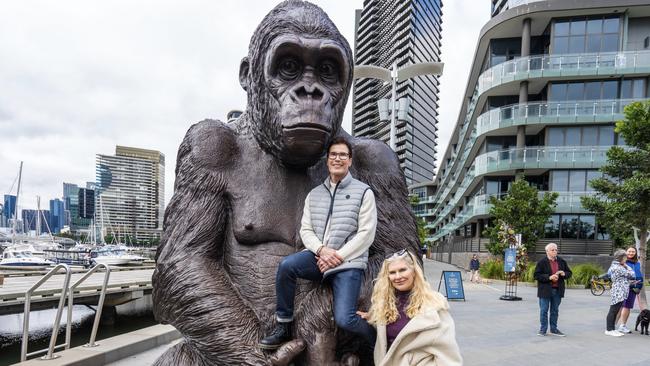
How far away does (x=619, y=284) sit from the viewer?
336 inches

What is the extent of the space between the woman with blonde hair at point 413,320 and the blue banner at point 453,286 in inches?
475

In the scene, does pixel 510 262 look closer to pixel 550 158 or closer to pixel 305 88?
pixel 550 158

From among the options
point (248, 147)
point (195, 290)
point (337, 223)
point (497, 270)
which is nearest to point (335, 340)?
point (337, 223)

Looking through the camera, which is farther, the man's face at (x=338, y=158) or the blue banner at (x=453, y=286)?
the blue banner at (x=453, y=286)

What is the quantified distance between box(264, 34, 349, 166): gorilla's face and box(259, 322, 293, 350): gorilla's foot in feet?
2.10

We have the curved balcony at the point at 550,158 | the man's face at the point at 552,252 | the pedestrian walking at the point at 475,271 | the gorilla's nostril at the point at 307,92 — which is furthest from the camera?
the curved balcony at the point at 550,158

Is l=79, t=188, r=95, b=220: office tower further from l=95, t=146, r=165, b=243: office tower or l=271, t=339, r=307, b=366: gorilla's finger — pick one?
l=271, t=339, r=307, b=366: gorilla's finger

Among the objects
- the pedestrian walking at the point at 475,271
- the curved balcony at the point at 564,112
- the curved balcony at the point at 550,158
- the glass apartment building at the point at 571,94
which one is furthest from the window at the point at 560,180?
the pedestrian walking at the point at 475,271

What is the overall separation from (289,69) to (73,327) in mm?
14898

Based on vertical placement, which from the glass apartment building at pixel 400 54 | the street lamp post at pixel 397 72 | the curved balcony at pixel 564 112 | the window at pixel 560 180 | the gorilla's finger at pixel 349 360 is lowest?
the gorilla's finger at pixel 349 360

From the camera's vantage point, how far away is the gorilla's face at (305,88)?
5.28ft

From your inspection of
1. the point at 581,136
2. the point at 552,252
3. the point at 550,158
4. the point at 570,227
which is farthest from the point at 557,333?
the point at 581,136

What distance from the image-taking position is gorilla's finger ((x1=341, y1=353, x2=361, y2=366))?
62.5 inches

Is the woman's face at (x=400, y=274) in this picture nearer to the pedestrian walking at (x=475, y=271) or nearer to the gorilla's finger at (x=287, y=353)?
the gorilla's finger at (x=287, y=353)
